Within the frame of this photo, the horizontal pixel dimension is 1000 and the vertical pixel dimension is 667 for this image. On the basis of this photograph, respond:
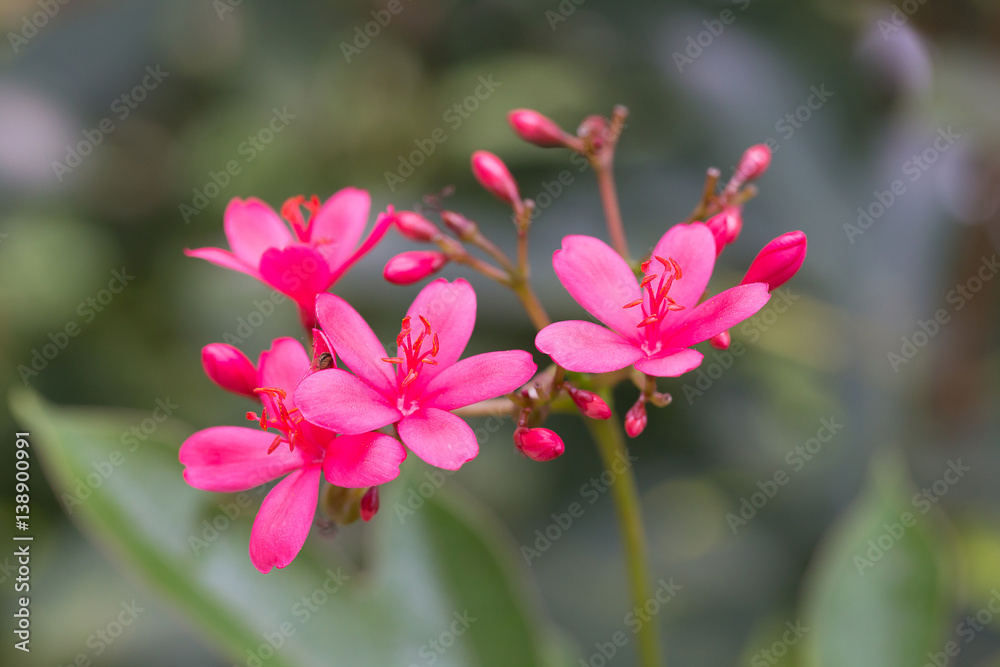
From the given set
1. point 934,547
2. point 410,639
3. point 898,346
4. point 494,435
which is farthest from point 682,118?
point 410,639

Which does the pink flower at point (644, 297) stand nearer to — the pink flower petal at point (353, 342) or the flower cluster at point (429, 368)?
the flower cluster at point (429, 368)

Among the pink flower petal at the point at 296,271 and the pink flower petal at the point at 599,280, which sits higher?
the pink flower petal at the point at 599,280

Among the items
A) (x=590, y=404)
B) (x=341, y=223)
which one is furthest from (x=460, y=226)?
(x=590, y=404)

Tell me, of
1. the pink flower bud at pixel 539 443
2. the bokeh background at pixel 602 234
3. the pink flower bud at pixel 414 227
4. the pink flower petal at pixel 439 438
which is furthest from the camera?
the bokeh background at pixel 602 234

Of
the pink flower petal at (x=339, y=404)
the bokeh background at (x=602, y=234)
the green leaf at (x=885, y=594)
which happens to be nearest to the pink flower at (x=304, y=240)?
the pink flower petal at (x=339, y=404)

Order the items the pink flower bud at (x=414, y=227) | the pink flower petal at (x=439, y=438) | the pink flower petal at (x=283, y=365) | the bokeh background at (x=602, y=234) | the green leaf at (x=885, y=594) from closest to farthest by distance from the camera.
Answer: the pink flower petal at (x=439, y=438) < the pink flower petal at (x=283, y=365) < the pink flower bud at (x=414, y=227) < the green leaf at (x=885, y=594) < the bokeh background at (x=602, y=234)
